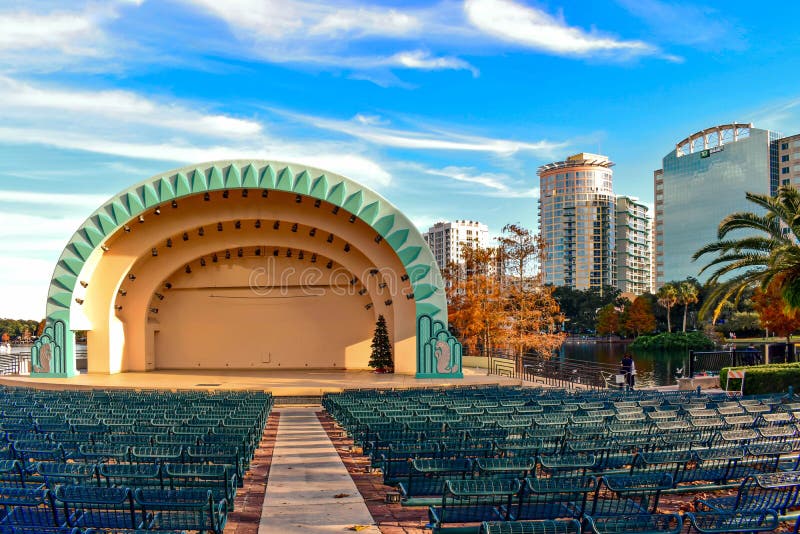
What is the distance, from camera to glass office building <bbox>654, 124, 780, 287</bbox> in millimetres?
112812

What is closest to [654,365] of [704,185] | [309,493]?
[309,493]

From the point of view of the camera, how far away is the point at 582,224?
155 m

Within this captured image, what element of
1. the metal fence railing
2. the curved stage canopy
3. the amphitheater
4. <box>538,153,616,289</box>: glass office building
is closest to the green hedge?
the amphitheater

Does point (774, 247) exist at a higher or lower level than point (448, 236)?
lower

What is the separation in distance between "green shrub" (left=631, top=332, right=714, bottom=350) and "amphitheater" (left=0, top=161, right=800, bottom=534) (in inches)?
1938

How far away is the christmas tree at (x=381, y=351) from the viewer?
31.4 metres

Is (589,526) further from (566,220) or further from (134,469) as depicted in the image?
(566,220)

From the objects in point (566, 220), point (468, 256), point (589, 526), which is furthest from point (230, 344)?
point (566, 220)

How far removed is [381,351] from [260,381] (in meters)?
6.80

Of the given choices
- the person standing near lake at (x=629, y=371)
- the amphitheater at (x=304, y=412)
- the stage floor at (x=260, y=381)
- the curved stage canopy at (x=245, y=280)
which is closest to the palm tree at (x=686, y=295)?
the amphitheater at (x=304, y=412)

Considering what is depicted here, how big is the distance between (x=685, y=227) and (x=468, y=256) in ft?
332

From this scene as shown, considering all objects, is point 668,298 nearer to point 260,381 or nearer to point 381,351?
point 381,351

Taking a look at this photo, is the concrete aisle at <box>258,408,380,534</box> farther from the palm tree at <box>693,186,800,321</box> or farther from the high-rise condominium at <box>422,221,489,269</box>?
the high-rise condominium at <box>422,221,489,269</box>

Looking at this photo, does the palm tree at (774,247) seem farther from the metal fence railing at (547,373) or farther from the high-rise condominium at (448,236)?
the high-rise condominium at (448,236)
